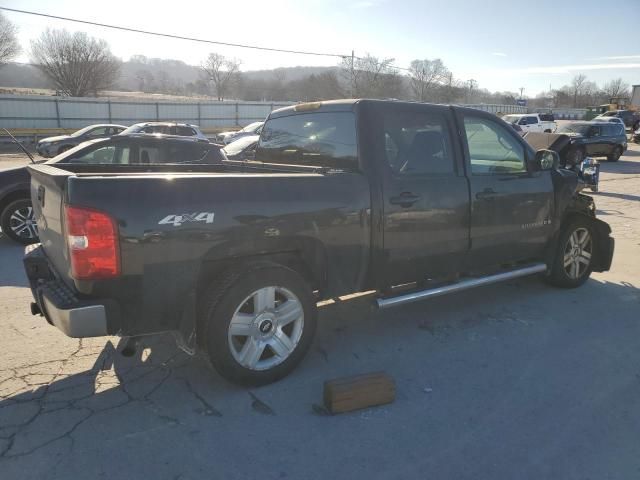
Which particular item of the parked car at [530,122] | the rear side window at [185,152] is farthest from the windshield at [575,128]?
the rear side window at [185,152]

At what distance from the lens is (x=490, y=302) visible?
527 centimetres

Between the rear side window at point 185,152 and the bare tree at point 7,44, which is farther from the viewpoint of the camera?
the bare tree at point 7,44

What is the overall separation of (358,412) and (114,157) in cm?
656

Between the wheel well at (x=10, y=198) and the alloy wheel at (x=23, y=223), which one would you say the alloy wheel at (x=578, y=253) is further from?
the wheel well at (x=10, y=198)

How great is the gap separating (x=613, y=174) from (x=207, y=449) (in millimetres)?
20516

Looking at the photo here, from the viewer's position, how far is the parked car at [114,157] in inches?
286

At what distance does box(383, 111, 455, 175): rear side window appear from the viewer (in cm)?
398

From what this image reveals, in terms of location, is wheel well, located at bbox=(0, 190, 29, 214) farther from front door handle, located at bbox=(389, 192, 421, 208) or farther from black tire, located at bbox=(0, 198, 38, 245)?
front door handle, located at bbox=(389, 192, 421, 208)

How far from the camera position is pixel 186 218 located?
2969mm

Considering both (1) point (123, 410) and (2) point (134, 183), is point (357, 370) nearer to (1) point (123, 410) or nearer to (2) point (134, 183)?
(1) point (123, 410)

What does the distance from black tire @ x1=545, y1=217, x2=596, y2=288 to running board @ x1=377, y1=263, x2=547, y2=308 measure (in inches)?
12.9

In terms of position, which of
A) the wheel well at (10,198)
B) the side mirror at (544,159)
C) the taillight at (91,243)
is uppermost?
the side mirror at (544,159)

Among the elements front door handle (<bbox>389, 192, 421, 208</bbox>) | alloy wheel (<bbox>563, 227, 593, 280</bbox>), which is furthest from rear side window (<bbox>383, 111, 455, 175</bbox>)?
alloy wheel (<bbox>563, 227, 593, 280</bbox>)

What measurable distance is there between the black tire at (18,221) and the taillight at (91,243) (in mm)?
5339
